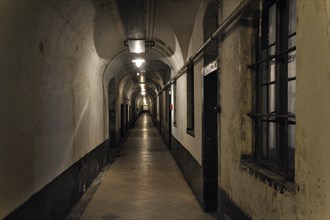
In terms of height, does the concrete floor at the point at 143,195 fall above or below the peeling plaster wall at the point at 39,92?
below

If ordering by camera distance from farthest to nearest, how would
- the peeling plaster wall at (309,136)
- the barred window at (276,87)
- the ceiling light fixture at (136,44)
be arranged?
the ceiling light fixture at (136,44)
the barred window at (276,87)
the peeling plaster wall at (309,136)

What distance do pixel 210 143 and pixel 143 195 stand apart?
7.04 ft

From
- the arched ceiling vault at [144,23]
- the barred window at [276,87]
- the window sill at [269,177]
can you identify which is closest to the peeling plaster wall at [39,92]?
the arched ceiling vault at [144,23]

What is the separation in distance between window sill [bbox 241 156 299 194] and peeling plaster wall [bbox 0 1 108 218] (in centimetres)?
229

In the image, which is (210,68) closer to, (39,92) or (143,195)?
(39,92)

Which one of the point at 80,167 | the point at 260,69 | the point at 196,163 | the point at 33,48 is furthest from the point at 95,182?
the point at 260,69

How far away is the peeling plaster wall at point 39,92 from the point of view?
302 centimetres

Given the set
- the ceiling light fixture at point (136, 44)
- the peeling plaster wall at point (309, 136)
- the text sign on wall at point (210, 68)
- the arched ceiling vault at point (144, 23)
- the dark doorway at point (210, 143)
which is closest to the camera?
the peeling plaster wall at point (309, 136)

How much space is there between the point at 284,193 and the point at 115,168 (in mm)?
7966

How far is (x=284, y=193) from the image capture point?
2.26m

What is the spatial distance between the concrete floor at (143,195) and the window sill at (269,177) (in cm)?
242

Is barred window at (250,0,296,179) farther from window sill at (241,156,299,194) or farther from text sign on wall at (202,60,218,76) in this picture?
text sign on wall at (202,60,218,76)

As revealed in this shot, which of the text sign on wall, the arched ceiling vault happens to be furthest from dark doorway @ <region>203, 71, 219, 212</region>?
the arched ceiling vault

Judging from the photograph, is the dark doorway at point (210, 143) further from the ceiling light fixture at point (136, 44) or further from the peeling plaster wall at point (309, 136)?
the ceiling light fixture at point (136, 44)
